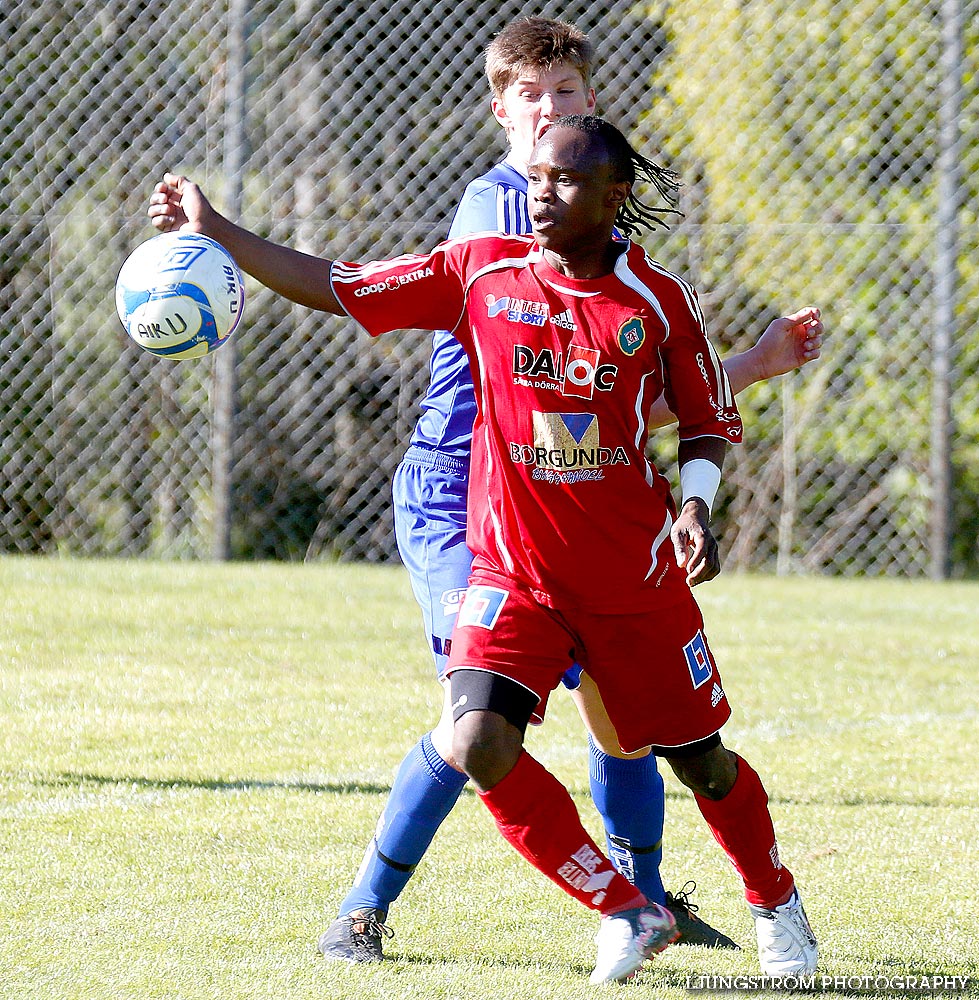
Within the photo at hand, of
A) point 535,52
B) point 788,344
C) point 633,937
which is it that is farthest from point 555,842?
point 535,52

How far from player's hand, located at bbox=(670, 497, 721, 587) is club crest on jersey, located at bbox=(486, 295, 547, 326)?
Answer: 493mm

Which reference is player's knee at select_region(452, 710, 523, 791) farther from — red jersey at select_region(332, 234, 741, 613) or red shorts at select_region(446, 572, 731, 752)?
red jersey at select_region(332, 234, 741, 613)

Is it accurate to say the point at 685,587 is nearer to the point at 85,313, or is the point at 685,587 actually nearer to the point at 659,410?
the point at 659,410

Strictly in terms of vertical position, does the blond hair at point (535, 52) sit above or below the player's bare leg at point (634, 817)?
above

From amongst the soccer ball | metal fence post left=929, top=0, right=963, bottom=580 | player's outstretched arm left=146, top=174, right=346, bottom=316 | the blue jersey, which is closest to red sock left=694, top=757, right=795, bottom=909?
the blue jersey

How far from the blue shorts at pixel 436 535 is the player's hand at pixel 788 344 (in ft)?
2.40

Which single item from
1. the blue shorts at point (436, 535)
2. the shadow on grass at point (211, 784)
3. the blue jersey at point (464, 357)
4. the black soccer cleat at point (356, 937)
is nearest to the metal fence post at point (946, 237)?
the shadow on grass at point (211, 784)

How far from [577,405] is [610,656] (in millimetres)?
507

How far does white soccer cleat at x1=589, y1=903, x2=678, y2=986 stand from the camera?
2.84m

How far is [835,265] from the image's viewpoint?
29.1ft

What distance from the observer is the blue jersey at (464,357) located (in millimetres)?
3391

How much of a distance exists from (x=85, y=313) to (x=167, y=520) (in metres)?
1.33

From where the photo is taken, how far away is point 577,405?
2.95m

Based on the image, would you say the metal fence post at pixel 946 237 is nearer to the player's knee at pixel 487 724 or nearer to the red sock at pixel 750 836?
the red sock at pixel 750 836
